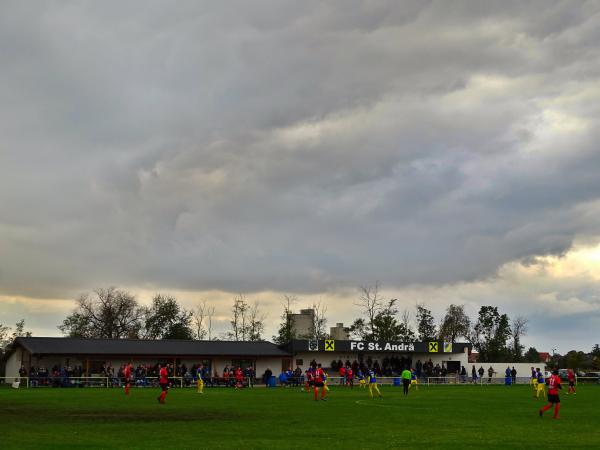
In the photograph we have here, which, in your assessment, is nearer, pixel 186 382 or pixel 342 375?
pixel 186 382

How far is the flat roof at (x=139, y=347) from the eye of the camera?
64.4 metres

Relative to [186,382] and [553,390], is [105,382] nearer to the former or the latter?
[186,382]

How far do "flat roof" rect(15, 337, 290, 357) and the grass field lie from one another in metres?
30.0

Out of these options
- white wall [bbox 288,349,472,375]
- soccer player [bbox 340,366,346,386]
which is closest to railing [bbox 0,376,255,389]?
soccer player [bbox 340,366,346,386]

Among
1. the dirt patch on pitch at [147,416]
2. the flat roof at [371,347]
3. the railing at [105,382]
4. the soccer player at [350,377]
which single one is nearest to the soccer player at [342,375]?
the soccer player at [350,377]

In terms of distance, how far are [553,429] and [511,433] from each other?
2357 millimetres

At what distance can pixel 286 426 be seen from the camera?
2352cm

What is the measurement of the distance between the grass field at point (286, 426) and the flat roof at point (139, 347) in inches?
1182

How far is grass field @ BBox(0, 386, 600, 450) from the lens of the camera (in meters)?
18.8

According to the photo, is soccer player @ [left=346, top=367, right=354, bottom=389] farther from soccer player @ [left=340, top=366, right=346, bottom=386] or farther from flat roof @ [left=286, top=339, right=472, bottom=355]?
flat roof @ [left=286, top=339, right=472, bottom=355]

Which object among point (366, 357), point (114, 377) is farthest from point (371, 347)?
point (114, 377)

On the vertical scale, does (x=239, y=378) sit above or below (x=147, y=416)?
below

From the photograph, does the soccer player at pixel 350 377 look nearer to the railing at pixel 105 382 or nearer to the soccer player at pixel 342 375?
the soccer player at pixel 342 375

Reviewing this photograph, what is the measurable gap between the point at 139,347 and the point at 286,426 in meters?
47.2
